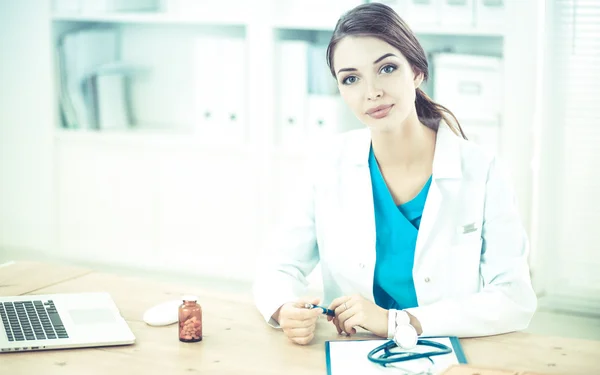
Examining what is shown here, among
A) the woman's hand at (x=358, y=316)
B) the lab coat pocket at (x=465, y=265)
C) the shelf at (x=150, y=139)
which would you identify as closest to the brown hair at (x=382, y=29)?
the lab coat pocket at (x=465, y=265)

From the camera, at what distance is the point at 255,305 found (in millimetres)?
1716

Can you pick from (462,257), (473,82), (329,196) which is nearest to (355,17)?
(329,196)

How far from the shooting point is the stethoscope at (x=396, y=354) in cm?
139

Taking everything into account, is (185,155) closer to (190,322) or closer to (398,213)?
(398,213)

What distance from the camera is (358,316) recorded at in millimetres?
1524

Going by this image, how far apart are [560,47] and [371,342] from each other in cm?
216

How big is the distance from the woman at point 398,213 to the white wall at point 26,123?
2.36 metres

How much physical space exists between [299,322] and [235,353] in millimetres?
129

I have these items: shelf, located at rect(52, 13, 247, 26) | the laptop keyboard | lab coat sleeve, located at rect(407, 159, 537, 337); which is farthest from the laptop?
shelf, located at rect(52, 13, 247, 26)

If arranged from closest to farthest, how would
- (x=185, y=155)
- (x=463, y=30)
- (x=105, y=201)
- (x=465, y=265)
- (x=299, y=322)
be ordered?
(x=299, y=322)
(x=465, y=265)
(x=463, y=30)
(x=185, y=155)
(x=105, y=201)

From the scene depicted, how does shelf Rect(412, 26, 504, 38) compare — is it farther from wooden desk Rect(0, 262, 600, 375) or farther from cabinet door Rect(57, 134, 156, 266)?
wooden desk Rect(0, 262, 600, 375)

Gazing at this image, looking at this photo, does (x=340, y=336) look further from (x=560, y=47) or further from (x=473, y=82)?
(x=560, y=47)

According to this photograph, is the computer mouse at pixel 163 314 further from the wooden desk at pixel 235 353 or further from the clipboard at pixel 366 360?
the clipboard at pixel 366 360

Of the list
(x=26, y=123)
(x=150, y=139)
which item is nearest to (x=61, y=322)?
(x=150, y=139)
